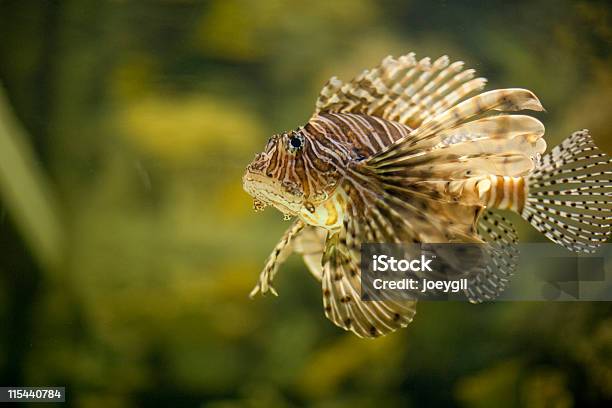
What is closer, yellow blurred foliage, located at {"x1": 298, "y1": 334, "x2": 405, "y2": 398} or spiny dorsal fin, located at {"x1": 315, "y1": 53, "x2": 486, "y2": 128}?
spiny dorsal fin, located at {"x1": 315, "y1": 53, "x2": 486, "y2": 128}

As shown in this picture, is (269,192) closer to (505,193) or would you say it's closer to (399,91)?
(399,91)

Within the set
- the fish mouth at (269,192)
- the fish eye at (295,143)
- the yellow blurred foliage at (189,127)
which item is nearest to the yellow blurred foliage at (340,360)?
the yellow blurred foliage at (189,127)

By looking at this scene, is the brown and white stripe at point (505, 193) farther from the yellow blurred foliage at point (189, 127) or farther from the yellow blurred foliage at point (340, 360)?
the yellow blurred foliage at point (189, 127)

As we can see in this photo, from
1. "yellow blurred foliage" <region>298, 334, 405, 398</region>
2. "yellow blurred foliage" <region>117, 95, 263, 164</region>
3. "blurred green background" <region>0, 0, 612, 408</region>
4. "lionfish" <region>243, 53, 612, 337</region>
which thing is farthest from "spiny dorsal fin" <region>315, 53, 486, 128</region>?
"yellow blurred foliage" <region>298, 334, 405, 398</region>

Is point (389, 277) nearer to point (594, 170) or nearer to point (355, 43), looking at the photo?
point (594, 170)

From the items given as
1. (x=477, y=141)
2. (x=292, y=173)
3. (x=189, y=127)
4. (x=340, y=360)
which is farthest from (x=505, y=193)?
(x=189, y=127)

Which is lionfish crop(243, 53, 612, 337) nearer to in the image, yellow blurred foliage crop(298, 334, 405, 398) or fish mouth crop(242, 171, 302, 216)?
fish mouth crop(242, 171, 302, 216)

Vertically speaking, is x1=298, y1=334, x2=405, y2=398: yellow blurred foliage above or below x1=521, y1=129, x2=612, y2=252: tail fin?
below
